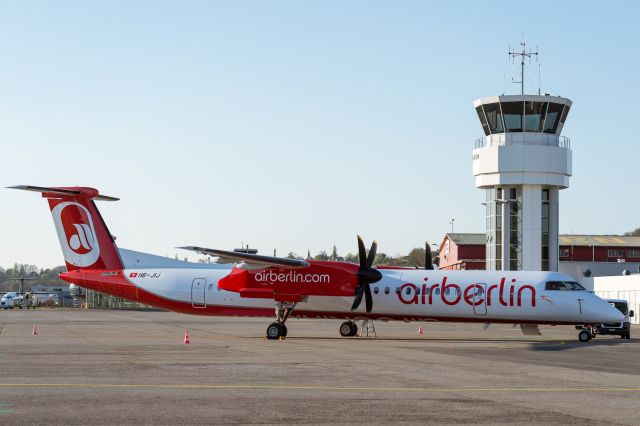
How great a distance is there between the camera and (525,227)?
A: 5850 cm

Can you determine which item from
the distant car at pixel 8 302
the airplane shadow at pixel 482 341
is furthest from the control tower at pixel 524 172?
the distant car at pixel 8 302

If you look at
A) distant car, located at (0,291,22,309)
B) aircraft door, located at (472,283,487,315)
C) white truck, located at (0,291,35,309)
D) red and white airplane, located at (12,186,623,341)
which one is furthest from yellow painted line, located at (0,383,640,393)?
white truck, located at (0,291,35,309)

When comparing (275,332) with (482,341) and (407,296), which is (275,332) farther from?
Result: (482,341)

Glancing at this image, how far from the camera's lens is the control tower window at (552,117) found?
58.2m

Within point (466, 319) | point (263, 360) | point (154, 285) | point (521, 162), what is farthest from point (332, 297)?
point (521, 162)

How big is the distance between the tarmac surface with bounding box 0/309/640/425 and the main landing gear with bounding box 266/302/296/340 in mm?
3361

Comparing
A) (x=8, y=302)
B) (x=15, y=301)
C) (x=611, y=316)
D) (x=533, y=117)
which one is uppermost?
(x=533, y=117)

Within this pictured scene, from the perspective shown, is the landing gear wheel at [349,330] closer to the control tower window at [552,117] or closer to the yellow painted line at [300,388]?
the yellow painted line at [300,388]

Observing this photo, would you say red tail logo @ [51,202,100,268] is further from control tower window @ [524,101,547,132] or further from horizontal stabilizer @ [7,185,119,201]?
control tower window @ [524,101,547,132]

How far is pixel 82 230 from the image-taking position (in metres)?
38.0

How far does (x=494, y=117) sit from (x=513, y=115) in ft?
4.51

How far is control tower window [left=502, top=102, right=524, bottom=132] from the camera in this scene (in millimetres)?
58000

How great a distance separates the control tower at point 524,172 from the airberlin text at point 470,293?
24.7m

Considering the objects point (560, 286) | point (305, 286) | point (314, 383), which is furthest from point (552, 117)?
point (314, 383)
